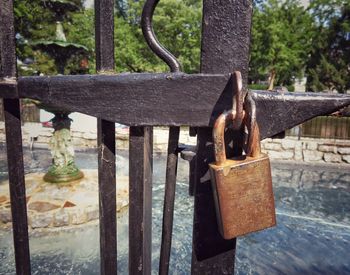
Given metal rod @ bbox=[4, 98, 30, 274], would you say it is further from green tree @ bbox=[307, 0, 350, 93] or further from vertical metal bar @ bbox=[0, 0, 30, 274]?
green tree @ bbox=[307, 0, 350, 93]

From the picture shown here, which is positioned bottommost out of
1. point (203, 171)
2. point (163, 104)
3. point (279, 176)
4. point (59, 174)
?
point (279, 176)

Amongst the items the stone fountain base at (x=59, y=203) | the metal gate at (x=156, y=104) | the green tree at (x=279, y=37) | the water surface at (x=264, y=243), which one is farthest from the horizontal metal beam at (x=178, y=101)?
the green tree at (x=279, y=37)

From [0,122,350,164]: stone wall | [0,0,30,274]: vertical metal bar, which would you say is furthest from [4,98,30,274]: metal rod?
[0,122,350,164]: stone wall

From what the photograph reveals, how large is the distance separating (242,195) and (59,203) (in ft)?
15.8

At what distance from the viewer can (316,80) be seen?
23812mm

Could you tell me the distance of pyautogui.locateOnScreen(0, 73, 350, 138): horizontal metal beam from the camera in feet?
2.49

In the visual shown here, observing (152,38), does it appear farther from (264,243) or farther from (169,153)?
(264,243)

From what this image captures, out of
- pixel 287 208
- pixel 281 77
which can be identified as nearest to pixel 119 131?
pixel 287 208

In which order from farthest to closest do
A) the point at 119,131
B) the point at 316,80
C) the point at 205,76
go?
1. the point at 316,80
2. the point at 119,131
3. the point at 205,76

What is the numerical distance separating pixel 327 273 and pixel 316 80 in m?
23.3

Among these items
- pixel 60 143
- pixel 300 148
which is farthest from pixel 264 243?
pixel 300 148

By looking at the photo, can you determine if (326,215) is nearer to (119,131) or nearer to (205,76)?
(205,76)

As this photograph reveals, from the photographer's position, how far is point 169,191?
96 cm

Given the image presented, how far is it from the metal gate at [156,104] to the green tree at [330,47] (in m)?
26.1
